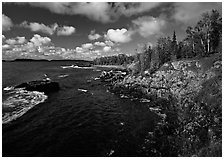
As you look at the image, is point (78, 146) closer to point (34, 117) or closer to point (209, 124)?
point (34, 117)

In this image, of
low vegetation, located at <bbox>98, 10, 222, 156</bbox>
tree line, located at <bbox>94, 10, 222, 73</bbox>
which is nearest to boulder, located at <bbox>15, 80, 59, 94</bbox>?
low vegetation, located at <bbox>98, 10, 222, 156</bbox>

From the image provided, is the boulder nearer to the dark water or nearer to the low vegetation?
the dark water

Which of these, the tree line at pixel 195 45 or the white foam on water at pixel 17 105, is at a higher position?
the tree line at pixel 195 45

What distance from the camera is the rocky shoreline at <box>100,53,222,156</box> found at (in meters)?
20.1

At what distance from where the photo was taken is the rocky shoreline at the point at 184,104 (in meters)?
20.1

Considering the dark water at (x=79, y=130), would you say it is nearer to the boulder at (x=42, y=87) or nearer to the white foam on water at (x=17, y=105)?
the white foam on water at (x=17, y=105)

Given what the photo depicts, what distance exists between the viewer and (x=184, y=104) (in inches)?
1332

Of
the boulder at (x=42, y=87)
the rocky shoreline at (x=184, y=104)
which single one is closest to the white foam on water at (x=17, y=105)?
the boulder at (x=42, y=87)

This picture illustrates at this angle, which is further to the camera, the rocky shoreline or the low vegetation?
the low vegetation

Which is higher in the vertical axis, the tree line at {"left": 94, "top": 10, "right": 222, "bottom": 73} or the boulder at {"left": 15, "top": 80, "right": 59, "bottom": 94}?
the tree line at {"left": 94, "top": 10, "right": 222, "bottom": 73}

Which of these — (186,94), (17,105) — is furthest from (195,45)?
(17,105)

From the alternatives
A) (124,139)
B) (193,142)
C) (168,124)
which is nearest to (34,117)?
(124,139)

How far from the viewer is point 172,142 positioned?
2123 centimetres

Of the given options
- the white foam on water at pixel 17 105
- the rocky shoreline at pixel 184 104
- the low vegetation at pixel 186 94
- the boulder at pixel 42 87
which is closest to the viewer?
the rocky shoreline at pixel 184 104
